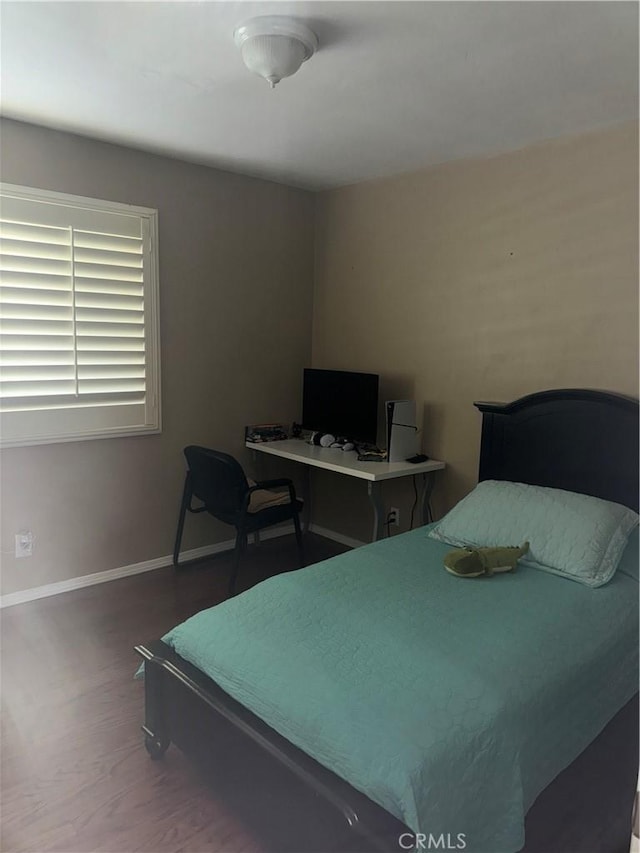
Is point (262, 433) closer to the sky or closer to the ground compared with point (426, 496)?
closer to the sky

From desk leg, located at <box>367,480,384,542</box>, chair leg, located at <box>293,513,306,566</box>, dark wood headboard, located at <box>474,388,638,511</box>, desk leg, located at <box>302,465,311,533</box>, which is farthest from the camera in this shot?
desk leg, located at <box>302,465,311,533</box>

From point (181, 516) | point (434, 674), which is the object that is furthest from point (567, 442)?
point (181, 516)

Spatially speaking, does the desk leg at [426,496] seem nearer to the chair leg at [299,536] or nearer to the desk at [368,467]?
the desk at [368,467]

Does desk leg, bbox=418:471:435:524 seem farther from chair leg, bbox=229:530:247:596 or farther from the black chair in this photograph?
chair leg, bbox=229:530:247:596

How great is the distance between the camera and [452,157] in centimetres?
317

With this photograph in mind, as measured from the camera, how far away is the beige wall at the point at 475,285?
2701 millimetres

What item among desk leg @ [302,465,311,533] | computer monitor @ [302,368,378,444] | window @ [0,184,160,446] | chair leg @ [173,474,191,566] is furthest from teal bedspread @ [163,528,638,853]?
desk leg @ [302,465,311,533]

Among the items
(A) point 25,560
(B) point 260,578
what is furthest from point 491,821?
(A) point 25,560

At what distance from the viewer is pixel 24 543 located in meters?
3.07

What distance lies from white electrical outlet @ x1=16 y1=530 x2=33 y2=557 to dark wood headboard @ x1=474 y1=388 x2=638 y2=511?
94.5 inches

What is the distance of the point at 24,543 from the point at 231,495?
1.10 meters

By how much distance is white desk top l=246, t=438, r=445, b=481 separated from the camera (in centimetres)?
310

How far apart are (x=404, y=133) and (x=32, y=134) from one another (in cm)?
180

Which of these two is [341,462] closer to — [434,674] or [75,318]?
[75,318]
